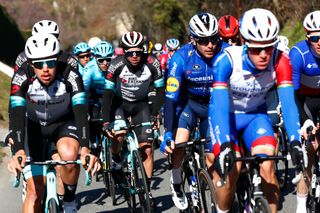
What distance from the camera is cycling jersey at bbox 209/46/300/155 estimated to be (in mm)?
5719

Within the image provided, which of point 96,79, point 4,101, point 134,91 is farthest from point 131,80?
point 4,101

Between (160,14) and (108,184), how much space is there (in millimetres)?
50878

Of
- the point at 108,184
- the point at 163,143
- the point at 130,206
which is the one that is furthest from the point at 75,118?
the point at 108,184

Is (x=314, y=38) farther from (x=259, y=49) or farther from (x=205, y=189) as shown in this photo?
(x=205, y=189)

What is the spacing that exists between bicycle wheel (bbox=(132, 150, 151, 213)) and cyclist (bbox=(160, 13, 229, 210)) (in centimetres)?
31

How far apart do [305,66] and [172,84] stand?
1.40 metres

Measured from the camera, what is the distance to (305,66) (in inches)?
289

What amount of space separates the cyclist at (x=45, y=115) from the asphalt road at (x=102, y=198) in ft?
7.85

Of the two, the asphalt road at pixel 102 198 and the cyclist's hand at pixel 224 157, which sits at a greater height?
the cyclist's hand at pixel 224 157

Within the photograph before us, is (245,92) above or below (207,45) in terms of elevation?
below

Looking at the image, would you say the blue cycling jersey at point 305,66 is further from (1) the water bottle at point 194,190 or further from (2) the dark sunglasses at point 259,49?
(2) the dark sunglasses at point 259,49

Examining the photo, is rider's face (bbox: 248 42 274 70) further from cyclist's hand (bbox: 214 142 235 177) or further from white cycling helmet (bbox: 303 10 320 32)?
white cycling helmet (bbox: 303 10 320 32)

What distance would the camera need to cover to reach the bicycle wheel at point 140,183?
7.61 m

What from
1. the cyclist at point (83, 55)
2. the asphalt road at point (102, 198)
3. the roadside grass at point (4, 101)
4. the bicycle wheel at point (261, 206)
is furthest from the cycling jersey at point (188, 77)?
the roadside grass at point (4, 101)
